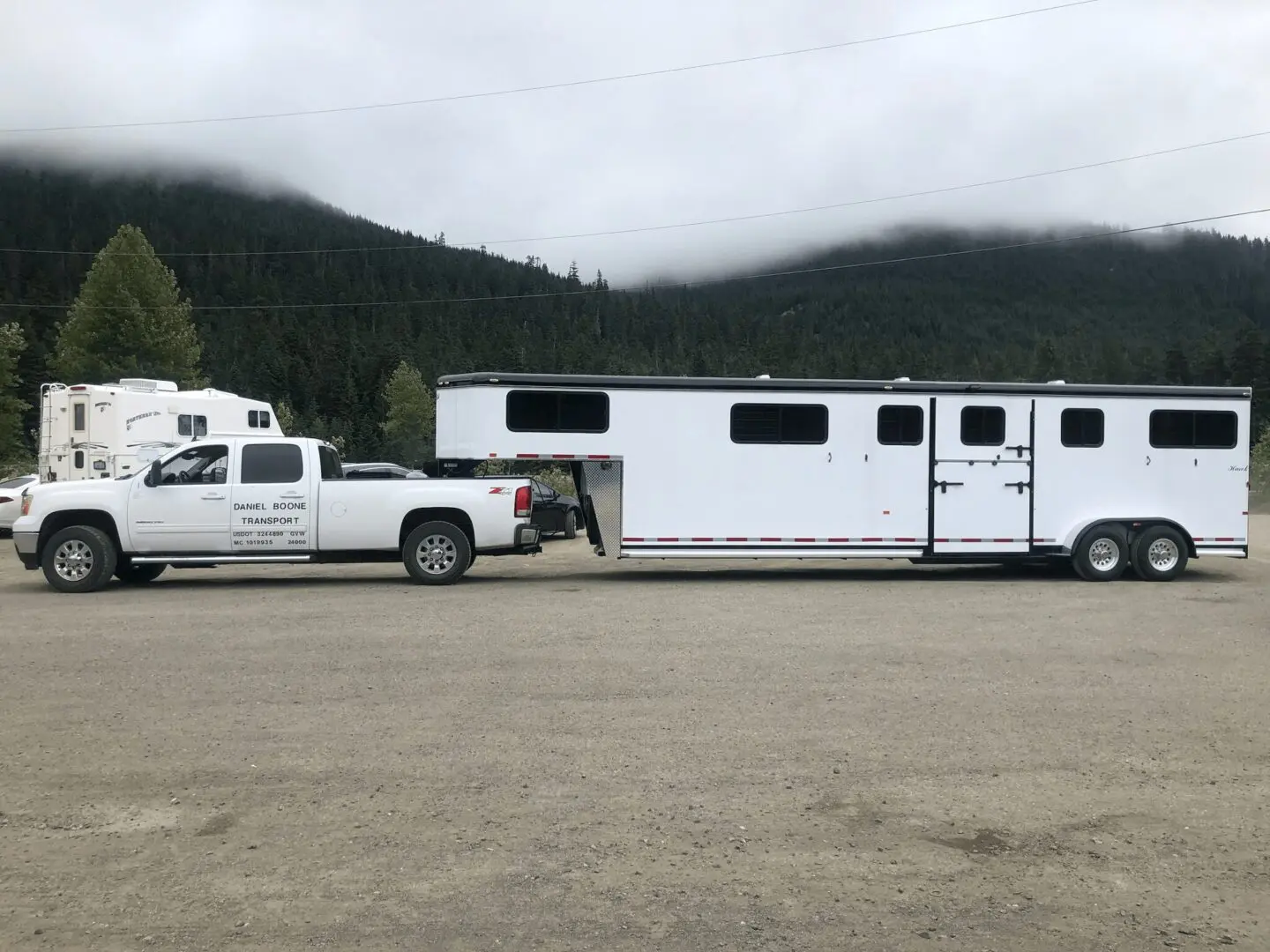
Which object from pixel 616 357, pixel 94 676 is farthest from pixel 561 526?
pixel 616 357

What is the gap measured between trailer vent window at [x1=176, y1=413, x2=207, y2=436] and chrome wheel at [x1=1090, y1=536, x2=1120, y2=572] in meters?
A: 18.1

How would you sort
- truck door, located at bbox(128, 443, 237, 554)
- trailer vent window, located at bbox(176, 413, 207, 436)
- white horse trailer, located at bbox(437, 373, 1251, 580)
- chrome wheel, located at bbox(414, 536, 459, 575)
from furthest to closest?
trailer vent window, located at bbox(176, 413, 207, 436)
white horse trailer, located at bbox(437, 373, 1251, 580)
chrome wheel, located at bbox(414, 536, 459, 575)
truck door, located at bbox(128, 443, 237, 554)

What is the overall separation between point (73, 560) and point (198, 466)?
191 centimetres

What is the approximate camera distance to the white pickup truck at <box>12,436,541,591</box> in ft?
48.1

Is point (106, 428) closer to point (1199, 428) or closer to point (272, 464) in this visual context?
point (272, 464)

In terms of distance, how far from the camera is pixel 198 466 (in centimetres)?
1509

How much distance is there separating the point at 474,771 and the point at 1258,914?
12.4 ft

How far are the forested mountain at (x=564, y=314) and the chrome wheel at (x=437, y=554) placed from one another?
73.2 metres

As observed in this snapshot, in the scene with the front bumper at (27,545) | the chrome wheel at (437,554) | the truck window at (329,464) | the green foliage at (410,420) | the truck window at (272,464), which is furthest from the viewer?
the green foliage at (410,420)

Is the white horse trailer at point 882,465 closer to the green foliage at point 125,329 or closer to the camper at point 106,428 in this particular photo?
the camper at point 106,428

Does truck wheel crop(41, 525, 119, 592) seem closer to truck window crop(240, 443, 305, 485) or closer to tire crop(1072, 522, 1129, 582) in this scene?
truck window crop(240, 443, 305, 485)

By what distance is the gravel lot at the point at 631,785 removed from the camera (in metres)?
4.37

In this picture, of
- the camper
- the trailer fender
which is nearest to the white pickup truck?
the trailer fender

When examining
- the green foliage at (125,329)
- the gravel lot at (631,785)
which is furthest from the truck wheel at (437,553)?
the green foliage at (125,329)
